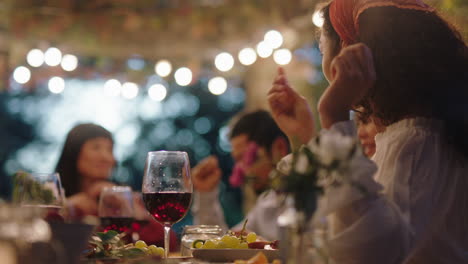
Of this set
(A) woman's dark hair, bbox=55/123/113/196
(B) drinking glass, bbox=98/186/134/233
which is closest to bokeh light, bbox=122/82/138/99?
(A) woman's dark hair, bbox=55/123/113/196

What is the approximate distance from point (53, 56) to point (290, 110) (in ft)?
14.6

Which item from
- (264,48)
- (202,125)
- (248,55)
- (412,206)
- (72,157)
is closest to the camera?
(412,206)

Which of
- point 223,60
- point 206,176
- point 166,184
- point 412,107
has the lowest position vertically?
point 206,176

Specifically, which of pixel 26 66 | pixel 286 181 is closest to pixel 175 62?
pixel 26 66

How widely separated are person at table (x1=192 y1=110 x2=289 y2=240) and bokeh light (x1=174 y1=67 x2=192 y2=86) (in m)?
2.16

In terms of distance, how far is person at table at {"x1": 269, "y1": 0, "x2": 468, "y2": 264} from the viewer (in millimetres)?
1068

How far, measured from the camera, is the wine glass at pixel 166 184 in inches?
51.9

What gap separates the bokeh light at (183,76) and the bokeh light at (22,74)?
1361 mm

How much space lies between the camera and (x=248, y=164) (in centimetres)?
337

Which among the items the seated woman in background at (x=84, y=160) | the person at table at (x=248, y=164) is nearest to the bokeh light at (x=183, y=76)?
the person at table at (x=248, y=164)

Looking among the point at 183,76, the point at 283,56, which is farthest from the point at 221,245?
the point at 183,76

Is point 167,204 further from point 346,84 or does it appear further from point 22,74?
point 22,74

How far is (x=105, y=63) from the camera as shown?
6.33m

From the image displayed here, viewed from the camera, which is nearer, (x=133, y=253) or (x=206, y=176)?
(x=133, y=253)
